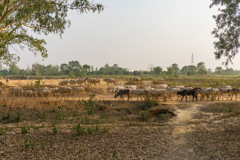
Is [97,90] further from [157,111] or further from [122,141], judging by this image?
[122,141]

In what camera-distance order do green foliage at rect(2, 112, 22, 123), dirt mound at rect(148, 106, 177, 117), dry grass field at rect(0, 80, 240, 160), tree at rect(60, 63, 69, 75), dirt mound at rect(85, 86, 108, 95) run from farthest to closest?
tree at rect(60, 63, 69, 75) < dirt mound at rect(85, 86, 108, 95) < dirt mound at rect(148, 106, 177, 117) < green foliage at rect(2, 112, 22, 123) < dry grass field at rect(0, 80, 240, 160)

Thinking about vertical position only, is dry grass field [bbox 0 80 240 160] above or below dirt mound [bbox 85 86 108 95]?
below

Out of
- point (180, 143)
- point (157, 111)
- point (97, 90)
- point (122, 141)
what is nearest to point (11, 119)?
point (122, 141)

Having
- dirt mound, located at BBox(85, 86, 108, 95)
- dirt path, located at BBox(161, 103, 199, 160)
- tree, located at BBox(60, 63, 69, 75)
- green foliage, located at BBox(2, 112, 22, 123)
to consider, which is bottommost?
dirt path, located at BBox(161, 103, 199, 160)

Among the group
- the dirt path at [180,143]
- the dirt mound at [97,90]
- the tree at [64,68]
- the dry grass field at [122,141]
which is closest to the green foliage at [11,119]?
the dry grass field at [122,141]

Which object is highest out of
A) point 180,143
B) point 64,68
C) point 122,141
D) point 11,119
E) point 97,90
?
point 64,68

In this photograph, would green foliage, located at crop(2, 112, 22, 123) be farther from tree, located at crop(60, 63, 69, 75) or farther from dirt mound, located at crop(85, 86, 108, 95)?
tree, located at crop(60, 63, 69, 75)

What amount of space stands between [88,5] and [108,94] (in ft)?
45.7

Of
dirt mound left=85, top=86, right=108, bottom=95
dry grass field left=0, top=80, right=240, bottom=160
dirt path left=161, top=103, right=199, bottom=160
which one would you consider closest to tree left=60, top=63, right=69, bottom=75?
dirt mound left=85, top=86, right=108, bottom=95

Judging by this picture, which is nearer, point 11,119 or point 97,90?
point 11,119

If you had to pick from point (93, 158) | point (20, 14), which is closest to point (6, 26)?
point (20, 14)

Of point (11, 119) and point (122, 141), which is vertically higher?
point (11, 119)

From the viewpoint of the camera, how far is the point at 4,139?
7387 millimetres

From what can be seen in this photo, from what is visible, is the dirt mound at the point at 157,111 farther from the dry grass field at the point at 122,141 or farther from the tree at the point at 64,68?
the tree at the point at 64,68
